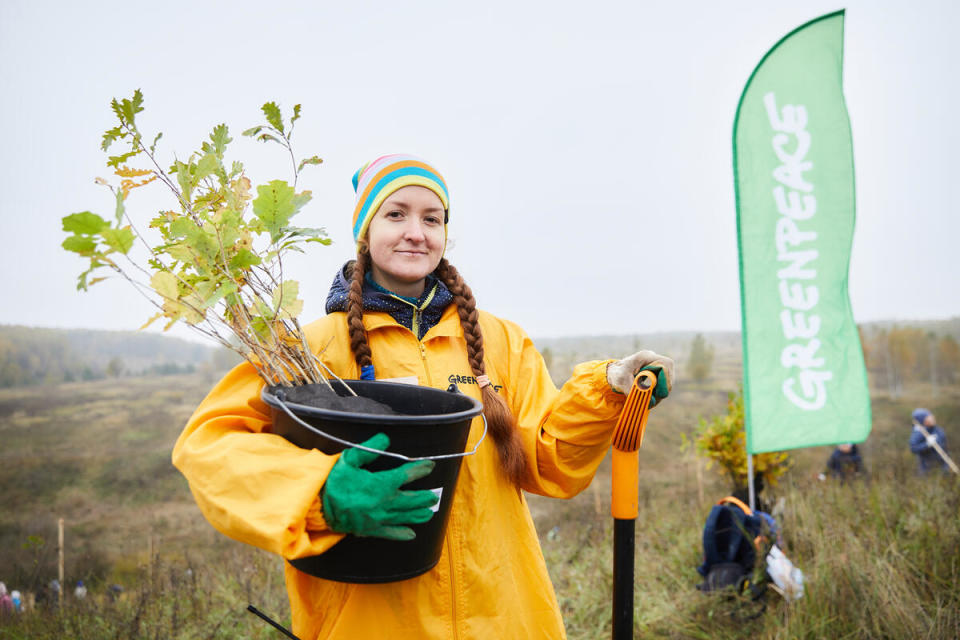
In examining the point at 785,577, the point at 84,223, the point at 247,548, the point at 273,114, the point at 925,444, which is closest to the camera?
the point at 84,223

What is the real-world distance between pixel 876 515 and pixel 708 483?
168 inches

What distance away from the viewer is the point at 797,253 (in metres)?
4.06

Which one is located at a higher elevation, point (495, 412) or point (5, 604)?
point (495, 412)

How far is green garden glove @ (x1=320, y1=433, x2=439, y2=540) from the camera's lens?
1.02 m

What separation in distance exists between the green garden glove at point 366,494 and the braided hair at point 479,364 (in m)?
0.40

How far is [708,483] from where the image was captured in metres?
8.12

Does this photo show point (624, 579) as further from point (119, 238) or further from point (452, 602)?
point (119, 238)

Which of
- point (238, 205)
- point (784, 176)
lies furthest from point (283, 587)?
point (784, 176)

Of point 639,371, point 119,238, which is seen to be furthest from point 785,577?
point 119,238

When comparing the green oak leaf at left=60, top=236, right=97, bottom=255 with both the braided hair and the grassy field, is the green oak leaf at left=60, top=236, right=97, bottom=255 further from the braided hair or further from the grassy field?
the grassy field

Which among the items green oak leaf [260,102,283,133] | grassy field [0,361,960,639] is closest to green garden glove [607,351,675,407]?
green oak leaf [260,102,283,133]

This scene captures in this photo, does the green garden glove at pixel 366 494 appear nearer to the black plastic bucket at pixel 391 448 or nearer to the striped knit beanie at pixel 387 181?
the black plastic bucket at pixel 391 448

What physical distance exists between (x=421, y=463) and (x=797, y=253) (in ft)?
13.2

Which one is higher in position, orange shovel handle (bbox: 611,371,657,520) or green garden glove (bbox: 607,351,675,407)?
green garden glove (bbox: 607,351,675,407)
